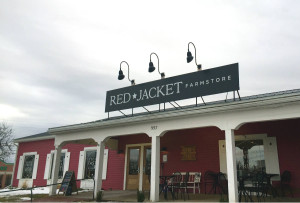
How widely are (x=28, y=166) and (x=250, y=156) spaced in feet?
48.4

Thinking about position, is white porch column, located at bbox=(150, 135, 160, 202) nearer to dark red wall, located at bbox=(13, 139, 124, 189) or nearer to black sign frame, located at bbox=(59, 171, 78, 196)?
black sign frame, located at bbox=(59, 171, 78, 196)

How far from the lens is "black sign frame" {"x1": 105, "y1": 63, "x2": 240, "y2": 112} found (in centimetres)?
826

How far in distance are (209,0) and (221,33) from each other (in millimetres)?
1873

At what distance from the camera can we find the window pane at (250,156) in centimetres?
958

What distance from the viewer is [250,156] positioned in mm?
9820

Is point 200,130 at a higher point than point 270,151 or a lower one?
higher

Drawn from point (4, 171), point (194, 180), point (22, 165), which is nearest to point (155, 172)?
point (194, 180)

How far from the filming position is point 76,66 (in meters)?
14.7

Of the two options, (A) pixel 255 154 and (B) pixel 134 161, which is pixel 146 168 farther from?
(A) pixel 255 154

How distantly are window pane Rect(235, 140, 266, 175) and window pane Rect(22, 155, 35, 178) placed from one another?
45.6ft

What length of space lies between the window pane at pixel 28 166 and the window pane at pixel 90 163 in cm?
504

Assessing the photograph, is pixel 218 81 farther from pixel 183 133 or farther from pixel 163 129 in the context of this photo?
pixel 183 133

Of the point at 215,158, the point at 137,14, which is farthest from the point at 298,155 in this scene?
the point at 137,14

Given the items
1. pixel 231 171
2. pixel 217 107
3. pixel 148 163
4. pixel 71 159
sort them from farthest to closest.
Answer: pixel 71 159
pixel 148 163
pixel 217 107
pixel 231 171
